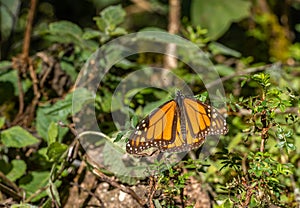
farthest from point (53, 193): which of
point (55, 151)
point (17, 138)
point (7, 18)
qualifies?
point (7, 18)

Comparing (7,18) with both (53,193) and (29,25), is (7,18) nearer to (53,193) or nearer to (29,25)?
(29,25)

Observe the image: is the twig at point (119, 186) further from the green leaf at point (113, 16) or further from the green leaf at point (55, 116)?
the green leaf at point (113, 16)

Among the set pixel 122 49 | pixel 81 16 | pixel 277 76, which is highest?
pixel 122 49

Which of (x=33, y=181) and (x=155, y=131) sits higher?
(x=155, y=131)

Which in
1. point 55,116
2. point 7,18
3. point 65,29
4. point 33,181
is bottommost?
point 33,181

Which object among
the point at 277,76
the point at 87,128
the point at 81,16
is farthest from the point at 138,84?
the point at 81,16

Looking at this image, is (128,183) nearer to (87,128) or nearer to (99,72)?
(87,128)

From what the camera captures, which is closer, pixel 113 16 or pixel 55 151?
pixel 55 151
